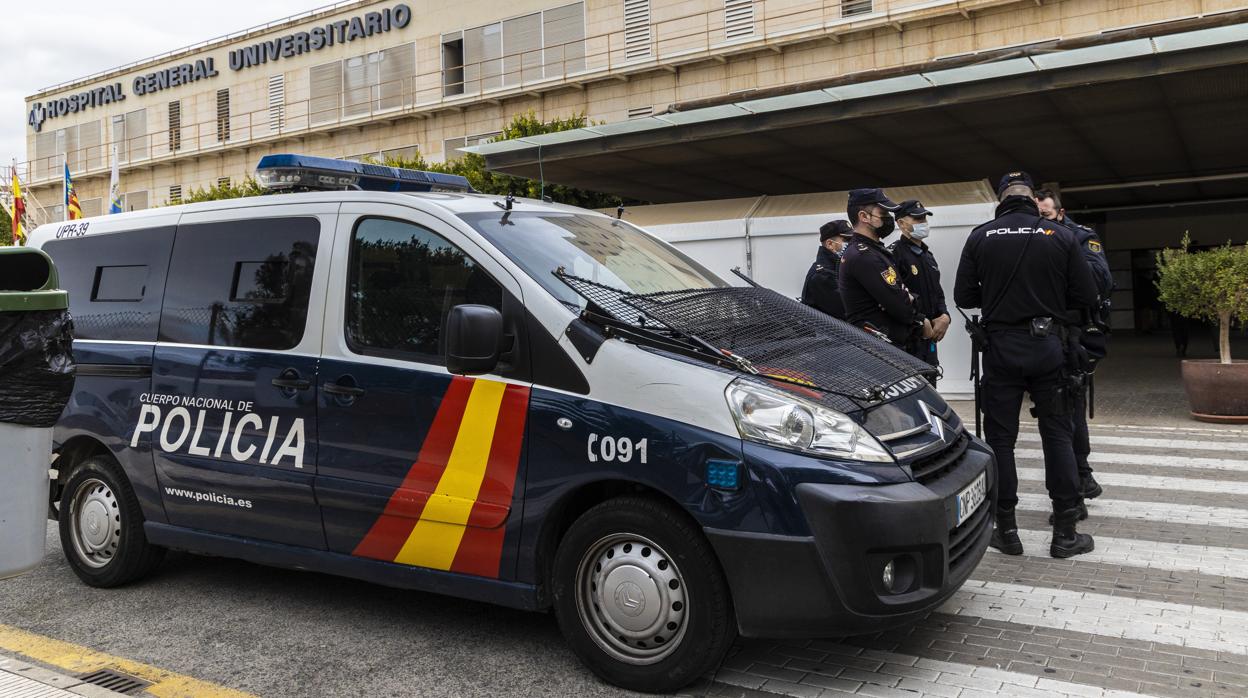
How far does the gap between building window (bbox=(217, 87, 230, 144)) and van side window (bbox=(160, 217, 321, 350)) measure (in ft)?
118

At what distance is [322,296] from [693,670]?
2230mm

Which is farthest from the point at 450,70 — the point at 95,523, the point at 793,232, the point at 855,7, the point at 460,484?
the point at 460,484

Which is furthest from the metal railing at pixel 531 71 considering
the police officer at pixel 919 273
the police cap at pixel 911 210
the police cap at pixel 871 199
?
the police cap at pixel 871 199

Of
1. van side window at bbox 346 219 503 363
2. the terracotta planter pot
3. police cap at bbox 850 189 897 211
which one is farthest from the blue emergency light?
the terracotta planter pot

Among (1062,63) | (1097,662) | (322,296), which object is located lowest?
(1097,662)

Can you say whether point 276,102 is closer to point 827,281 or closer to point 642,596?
point 827,281

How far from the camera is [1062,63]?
10938 millimetres

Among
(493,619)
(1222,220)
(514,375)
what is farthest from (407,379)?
(1222,220)

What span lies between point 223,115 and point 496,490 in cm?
3840

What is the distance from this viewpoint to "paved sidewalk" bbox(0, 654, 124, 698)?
11.7ft

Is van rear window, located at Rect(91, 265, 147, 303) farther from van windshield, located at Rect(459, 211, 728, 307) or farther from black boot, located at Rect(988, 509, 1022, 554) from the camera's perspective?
black boot, located at Rect(988, 509, 1022, 554)

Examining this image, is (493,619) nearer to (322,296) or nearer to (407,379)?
(407,379)

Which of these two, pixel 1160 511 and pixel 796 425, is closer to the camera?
pixel 796 425

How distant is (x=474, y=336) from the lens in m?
3.59
